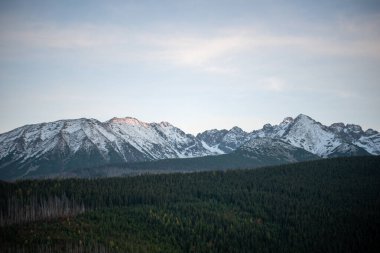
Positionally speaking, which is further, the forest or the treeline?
the treeline

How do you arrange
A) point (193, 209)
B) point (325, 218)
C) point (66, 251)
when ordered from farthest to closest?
1. point (193, 209)
2. point (325, 218)
3. point (66, 251)

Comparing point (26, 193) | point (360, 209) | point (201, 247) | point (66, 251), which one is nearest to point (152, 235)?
point (201, 247)

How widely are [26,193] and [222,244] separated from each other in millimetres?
88417

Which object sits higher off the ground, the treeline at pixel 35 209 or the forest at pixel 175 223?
the treeline at pixel 35 209

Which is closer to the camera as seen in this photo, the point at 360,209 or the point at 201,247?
the point at 201,247

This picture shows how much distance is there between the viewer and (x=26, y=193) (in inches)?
7441

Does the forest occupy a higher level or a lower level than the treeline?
lower

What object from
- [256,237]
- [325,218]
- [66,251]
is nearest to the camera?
[66,251]

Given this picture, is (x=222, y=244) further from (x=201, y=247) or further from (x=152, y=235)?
(x=152, y=235)

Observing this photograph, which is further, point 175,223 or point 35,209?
point 35,209

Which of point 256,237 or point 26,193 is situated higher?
point 26,193

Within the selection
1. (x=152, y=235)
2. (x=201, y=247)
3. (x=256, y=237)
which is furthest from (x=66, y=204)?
(x=256, y=237)

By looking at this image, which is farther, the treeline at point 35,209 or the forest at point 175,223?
the treeline at point 35,209

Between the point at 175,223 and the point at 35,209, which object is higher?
the point at 35,209
